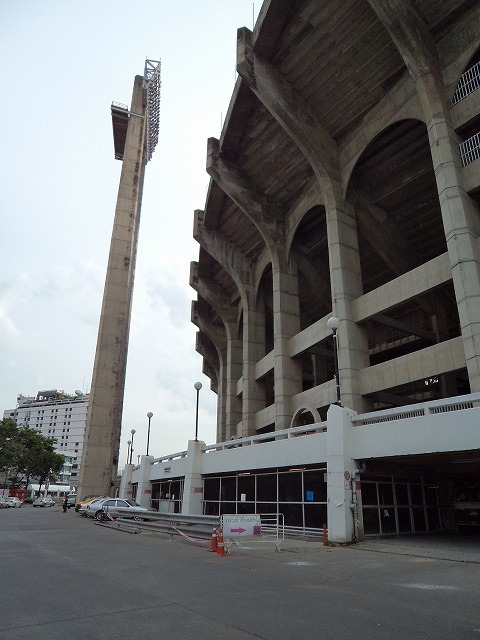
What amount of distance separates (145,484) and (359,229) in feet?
84.5

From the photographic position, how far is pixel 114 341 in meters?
55.5

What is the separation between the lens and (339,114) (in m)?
28.3

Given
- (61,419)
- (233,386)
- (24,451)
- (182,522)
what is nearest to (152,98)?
(233,386)

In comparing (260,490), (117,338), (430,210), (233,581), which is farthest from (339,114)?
(117,338)

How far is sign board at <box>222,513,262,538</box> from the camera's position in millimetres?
14742

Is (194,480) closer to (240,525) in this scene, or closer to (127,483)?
(240,525)

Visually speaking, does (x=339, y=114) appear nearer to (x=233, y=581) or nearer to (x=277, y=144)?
(x=277, y=144)

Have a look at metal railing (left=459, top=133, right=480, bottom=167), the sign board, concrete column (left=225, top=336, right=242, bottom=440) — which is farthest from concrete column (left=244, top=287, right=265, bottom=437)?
Result: the sign board

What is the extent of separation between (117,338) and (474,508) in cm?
4330

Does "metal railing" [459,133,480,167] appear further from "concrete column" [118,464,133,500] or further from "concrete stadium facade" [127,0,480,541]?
"concrete column" [118,464,133,500]

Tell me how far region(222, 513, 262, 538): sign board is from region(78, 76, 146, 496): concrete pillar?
128ft

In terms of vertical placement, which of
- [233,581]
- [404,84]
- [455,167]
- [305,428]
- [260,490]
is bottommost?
[233,581]

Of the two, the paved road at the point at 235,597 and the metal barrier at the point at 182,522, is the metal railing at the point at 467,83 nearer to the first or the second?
the paved road at the point at 235,597

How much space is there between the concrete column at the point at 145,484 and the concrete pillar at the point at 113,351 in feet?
42.7
